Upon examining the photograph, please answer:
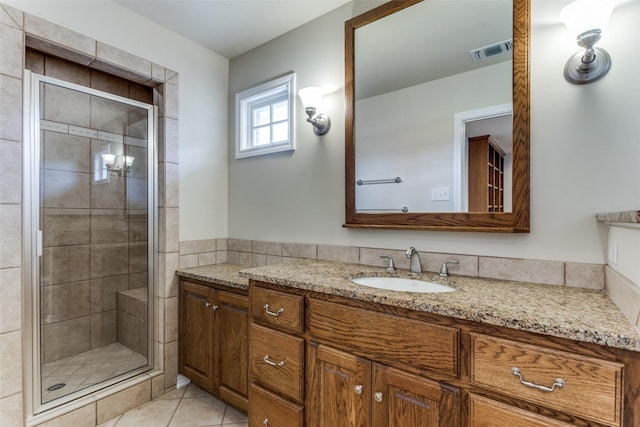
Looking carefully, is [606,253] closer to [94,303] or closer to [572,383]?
[572,383]

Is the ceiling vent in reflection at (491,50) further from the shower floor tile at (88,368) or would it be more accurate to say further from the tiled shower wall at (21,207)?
the shower floor tile at (88,368)

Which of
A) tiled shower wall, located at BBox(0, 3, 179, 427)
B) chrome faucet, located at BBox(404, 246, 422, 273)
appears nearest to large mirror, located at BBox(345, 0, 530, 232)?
chrome faucet, located at BBox(404, 246, 422, 273)

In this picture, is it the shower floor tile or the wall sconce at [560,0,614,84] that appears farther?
the shower floor tile

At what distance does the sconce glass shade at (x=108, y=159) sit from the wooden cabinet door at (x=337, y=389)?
1946mm

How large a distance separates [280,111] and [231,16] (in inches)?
27.7

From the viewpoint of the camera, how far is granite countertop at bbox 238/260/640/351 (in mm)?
844

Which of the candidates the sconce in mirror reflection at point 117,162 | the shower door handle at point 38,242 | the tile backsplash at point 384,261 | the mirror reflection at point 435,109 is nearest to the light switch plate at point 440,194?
the mirror reflection at point 435,109

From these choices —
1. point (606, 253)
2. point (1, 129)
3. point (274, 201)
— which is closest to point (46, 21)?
point (1, 129)

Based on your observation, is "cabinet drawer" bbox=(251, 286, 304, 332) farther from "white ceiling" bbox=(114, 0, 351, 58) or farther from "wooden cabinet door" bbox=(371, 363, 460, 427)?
"white ceiling" bbox=(114, 0, 351, 58)

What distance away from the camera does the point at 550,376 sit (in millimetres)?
881

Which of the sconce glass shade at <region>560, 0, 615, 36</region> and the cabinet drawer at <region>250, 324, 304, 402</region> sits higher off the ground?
the sconce glass shade at <region>560, 0, 615, 36</region>

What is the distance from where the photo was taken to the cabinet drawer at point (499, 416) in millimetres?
896

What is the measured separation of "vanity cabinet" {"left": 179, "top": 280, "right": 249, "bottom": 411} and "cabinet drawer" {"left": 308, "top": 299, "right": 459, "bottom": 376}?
0.70 m

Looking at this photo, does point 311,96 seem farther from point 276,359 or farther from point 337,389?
point 337,389
